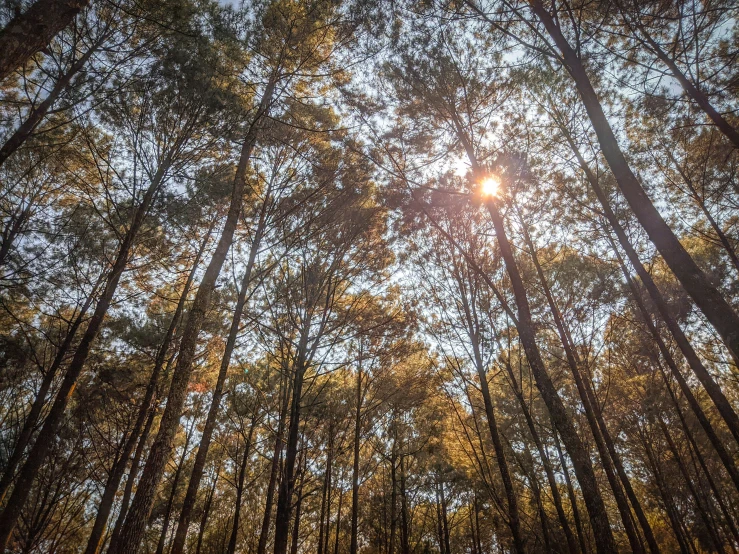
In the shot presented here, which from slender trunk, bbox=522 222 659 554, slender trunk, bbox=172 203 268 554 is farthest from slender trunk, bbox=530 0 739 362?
slender trunk, bbox=172 203 268 554

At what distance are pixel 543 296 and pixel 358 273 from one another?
5.31 m

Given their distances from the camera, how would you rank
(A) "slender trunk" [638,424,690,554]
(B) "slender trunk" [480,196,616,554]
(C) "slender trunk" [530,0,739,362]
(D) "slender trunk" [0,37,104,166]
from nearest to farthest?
(C) "slender trunk" [530,0,739,362], (B) "slender trunk" [480,196,616,554], (D) "slender trunk" [0,37,104,166], (A) "slender trunk" [638,424,690,554]

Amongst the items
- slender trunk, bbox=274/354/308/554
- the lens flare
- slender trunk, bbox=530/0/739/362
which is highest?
the lens flare

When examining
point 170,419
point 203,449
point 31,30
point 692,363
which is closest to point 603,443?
point 692,363

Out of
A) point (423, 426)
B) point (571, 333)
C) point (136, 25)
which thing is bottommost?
point (423, 426)

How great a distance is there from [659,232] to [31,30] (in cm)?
667

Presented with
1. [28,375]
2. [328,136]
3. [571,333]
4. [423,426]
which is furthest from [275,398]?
[571,333]

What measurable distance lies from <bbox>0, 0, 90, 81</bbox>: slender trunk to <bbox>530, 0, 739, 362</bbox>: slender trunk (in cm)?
597

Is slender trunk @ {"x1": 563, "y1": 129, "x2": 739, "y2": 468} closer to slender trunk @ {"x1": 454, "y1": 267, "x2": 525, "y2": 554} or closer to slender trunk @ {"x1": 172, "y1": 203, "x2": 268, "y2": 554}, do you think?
slender trunk @ {"x1": 454, "y1": 267, "x2": 525, "y2": 554}

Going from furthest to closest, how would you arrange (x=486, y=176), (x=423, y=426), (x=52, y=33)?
(x=423, y=426) → (x=486, y=176) → (x=52, y=33)

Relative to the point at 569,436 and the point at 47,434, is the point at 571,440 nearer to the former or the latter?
the point at 569,436

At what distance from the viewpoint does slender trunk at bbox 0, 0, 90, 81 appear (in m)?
3.16

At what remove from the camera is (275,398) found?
1046 cm

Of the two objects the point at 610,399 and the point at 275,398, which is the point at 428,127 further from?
the point at 610,399
